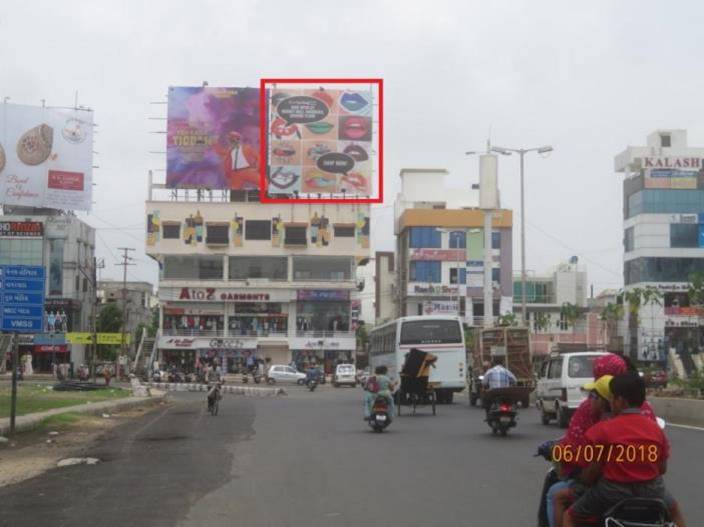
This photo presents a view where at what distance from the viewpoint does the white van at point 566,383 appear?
70.1 feet

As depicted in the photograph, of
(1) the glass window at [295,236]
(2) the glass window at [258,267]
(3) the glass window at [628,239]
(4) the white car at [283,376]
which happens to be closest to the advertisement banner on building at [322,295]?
(2) the glass window at [258,267]

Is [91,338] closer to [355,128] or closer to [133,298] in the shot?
[355,128]

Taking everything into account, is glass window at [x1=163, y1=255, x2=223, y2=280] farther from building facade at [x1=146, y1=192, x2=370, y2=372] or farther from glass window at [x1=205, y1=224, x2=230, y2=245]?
glass window at [x1=205, y1=224, x2=230, y2=245]

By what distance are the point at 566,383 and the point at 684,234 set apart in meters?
60.5

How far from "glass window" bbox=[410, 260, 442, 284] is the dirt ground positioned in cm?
6580

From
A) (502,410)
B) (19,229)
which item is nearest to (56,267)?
(19,229)

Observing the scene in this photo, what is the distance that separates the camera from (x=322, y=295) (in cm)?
8450

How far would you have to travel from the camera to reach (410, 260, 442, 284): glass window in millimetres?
92250

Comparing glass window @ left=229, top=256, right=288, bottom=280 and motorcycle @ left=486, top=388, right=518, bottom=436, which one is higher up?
glass window @ left=229, top=256, right=288, bottom=280

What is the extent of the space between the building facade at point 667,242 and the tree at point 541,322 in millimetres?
8437

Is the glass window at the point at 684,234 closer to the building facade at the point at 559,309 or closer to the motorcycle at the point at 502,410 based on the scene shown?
the building facade at the point at 559,309

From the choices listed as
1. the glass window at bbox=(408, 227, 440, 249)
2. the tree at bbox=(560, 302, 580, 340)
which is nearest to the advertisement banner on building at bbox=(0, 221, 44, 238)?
the glass window at bbox=(408, 227, 440, 249)

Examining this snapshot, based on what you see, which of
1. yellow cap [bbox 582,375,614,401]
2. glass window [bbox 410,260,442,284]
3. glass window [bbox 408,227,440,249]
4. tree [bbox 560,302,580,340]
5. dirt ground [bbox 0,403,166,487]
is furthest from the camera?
glass window [bbox 408,227,440,249]

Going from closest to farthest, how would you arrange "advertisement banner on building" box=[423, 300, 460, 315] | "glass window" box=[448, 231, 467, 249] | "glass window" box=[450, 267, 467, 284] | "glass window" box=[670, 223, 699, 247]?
"glass window" box=[670, 223, 699, 247] < "advertisement banner on building" box=[423, 300, 460, 315] < "glass window" box=[450, 267, 467, 284] < "glass window" box=[448, 231, 467, 249]
